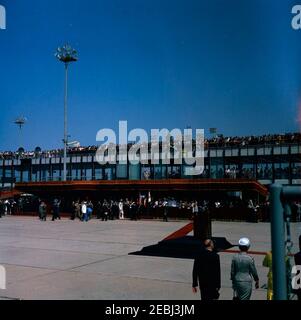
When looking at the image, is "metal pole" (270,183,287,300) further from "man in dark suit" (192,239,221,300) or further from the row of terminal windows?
the row of terminal windows

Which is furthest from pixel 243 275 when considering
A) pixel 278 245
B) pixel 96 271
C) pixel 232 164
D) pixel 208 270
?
pixel 232 164

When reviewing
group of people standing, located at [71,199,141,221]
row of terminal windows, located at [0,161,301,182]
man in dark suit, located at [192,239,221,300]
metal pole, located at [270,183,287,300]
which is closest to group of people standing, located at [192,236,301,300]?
man in dark suit, located at [192,239,221,300]

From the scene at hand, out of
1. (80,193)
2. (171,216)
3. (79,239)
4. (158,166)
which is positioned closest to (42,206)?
(80,193)

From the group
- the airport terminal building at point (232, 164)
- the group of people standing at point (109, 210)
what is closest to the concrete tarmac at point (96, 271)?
the group of people standing at point (109, 210)

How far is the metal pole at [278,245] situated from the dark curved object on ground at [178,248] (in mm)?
11842

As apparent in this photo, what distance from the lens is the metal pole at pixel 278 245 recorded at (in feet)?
7.07

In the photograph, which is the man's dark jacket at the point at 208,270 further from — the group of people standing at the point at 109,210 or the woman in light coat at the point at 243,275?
the group of people standing at the point at 109,210

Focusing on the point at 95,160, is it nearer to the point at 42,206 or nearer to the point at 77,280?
the point at 42,206

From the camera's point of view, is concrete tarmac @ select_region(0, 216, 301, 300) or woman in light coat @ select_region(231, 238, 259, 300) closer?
woman in light coat @ select_region(231, 238, 259, 300)

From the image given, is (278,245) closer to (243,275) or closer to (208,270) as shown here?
(243,275)

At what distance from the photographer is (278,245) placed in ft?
7.11

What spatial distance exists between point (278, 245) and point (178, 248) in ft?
43.8

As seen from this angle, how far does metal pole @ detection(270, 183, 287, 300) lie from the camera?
7.07 feet

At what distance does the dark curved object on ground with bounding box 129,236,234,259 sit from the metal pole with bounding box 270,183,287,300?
1184cm
